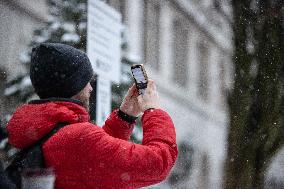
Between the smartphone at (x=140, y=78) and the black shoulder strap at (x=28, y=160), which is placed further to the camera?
the smartphone at (x=140, y=78)

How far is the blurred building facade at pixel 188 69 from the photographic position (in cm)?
2264

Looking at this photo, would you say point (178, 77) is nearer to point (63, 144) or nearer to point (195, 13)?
point (195, 13)

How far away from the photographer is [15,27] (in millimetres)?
11992

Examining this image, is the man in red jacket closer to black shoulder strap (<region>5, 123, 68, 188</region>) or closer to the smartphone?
black shoulder strap (<region>5, 123, 68, 188</region>)

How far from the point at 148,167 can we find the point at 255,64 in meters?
6.96

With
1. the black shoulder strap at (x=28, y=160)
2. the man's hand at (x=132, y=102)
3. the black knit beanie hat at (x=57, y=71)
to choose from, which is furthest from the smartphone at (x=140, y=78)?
the black shoulder strap at (x=28, y=160)

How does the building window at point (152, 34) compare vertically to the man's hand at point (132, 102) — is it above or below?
below

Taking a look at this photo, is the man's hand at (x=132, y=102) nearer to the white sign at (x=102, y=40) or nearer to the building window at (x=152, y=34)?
the white sign at (x=102, y=40)

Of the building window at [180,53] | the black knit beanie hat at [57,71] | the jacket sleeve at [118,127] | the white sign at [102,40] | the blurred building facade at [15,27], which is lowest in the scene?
the building window at [180,53]

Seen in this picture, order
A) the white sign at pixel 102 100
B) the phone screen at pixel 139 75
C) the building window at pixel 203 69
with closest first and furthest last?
the phone screen at pixel 139 75 < the white sign at pixel 102 100 < the building window at pixel 203 69

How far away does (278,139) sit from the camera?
28.7ft

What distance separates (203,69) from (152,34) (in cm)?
794

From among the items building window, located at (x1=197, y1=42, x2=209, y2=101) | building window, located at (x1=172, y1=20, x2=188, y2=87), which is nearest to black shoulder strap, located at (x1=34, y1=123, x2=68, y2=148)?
building window, located at (x1=172, y1=20, x2=188, y2=87)

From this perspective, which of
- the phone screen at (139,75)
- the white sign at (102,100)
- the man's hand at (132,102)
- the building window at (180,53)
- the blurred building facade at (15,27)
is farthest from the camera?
the building window at (180,53)
